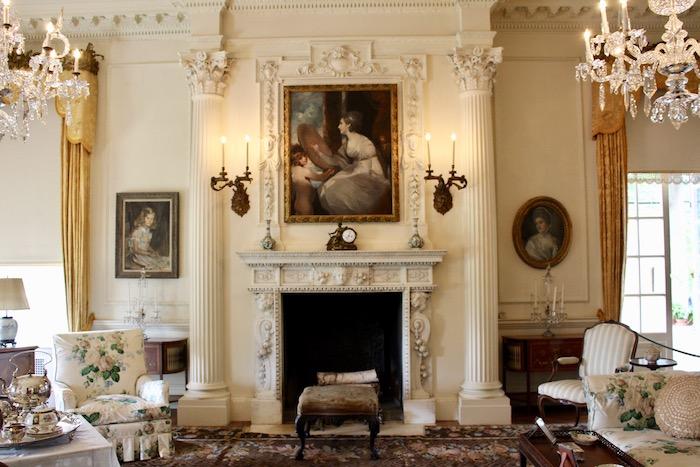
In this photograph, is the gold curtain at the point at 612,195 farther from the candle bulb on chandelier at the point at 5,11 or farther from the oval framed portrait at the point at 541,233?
the candle bulb on chandelier at the point at 5,11

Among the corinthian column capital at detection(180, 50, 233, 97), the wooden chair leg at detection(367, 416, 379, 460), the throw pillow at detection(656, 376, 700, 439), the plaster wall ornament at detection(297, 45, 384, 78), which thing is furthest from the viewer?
the plaster wall ornament at detection(297, 45, 384, 78)

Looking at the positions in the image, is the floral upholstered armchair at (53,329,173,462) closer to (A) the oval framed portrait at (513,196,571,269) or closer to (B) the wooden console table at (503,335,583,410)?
(B) the wooden console table at (503,335,583,410)

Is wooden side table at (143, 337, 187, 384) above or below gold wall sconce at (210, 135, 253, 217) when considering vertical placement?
below

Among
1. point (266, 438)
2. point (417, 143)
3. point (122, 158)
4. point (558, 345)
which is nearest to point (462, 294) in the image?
point (558, 345)

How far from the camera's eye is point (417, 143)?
243 inches

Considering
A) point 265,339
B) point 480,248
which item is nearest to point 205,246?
point 265,339

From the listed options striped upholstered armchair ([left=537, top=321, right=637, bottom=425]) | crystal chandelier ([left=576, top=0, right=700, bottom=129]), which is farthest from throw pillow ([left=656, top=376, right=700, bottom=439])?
crystal chandelier ([left=576, top=0, right=700, bottom=129])

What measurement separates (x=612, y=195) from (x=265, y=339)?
4035 millimetres

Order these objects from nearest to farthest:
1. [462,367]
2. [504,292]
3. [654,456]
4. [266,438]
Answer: [654,456], [266,438], [462,367], [504,292]

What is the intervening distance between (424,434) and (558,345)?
172 cm

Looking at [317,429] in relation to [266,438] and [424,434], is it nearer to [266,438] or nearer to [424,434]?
[266,438]

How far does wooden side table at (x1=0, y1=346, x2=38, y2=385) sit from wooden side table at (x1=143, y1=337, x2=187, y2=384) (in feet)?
3.78

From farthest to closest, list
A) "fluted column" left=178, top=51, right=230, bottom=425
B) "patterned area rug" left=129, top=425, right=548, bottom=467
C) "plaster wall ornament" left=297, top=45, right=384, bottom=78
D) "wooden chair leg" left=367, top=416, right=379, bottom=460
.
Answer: "plaster wall ornament" left=297, top=45, right=384, bottom=78, "fluted column" left=178, top=51, right=230, bottom=425, "wooden chair leg" left=367, top=416, right=379, bottom=460, "patterned area rug" left=129, top=425, right=548, bottom=467

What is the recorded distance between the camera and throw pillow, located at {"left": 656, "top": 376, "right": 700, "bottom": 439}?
3.74 m
